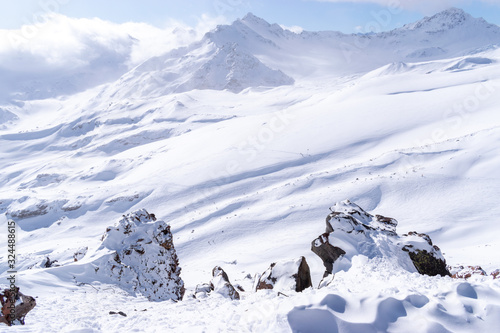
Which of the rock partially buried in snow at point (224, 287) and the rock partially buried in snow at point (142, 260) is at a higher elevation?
the rock partially buried in snow at point (142, 260)

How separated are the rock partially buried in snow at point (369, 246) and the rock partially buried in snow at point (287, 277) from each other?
84 centimetres

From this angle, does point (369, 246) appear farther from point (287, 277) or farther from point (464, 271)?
point (464, 271)

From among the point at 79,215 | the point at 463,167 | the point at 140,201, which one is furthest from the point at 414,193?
the point at 79,215

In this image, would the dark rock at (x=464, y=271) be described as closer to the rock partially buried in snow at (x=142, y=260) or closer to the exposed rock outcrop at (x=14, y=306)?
the rock partially buried in snow at (x=142, y=260)

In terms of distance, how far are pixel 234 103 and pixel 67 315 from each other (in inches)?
3610

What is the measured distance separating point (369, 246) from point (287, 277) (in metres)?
2.64

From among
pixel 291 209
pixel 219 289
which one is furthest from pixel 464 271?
pixel 291 209

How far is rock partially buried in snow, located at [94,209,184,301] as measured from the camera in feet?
36.7

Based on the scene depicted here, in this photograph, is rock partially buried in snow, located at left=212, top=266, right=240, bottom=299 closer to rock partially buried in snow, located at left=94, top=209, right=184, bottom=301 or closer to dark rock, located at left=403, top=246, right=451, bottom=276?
rock partially buried in snow, located at left=94, top=209, right=184, bottom=301

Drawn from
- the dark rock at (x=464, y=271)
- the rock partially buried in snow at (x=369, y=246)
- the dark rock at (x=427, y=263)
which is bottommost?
the dark rock at (x=464, y=271)

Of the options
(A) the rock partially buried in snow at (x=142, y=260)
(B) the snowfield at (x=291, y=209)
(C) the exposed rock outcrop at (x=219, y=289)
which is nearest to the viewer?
(B) the snowfield at (x=291, y=209)

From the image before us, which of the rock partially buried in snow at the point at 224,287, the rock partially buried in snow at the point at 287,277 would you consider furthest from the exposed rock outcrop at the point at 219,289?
the rock partially buried in snow at the point at 287,277

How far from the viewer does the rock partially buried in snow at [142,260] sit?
11.2m

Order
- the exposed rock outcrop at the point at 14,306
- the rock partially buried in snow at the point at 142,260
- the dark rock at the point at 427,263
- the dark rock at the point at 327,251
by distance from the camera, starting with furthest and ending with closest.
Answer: the rock partially buried in snow at the point at 142,260 < the dark rock at the point at 327,251 < the dark rock at the point at 427,263 < the exposed rock outcrop at the point at 14,306
